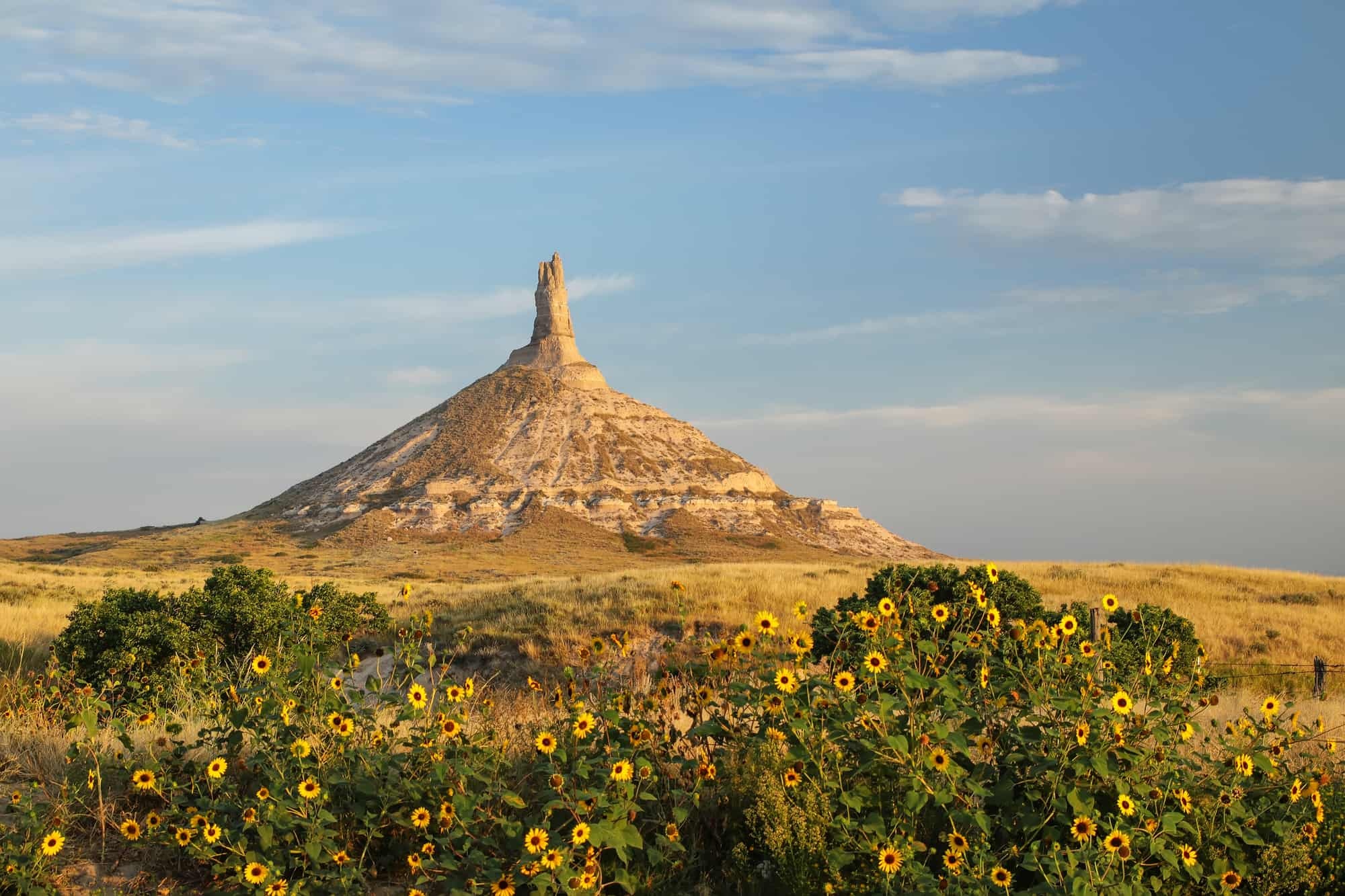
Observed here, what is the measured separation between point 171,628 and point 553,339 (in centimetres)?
14726

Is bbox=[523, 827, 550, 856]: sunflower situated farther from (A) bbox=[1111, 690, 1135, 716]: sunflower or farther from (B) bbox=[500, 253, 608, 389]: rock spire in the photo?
(B) bbox=[500, 253, 608, 389]: rock spire

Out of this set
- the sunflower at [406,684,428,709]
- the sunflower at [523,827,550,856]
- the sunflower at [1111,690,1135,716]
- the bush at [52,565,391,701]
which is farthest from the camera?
the bush at [52,565,391,701]

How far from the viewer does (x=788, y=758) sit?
5.39 meters

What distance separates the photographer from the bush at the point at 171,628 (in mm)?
16438

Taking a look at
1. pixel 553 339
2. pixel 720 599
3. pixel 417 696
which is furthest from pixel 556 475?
pixel 417 696

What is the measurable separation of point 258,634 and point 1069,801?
651 inches

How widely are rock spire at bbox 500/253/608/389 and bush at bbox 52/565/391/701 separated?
13803 cm

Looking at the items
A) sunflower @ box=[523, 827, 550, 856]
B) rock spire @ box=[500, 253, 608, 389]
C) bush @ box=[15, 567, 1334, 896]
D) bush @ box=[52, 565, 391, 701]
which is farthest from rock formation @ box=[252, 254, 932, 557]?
sunflower @ box=[523, 827, 550, 856]

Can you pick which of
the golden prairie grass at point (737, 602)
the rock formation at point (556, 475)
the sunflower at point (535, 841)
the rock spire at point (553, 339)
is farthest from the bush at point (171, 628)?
the rock spire at point (553, 339)

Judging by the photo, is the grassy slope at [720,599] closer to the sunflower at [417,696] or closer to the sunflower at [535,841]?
the sunflower at [417,696]

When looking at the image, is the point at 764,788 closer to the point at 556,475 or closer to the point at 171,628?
the point at 171,628

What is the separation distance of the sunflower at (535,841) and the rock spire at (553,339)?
153 meters

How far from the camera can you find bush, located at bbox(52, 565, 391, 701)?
53.9 ft

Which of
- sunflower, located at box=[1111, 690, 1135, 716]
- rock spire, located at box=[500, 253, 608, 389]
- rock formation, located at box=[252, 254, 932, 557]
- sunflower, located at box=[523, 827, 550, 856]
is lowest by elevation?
Answer: sunflower, located at box=[523, 827, 550, 856]
